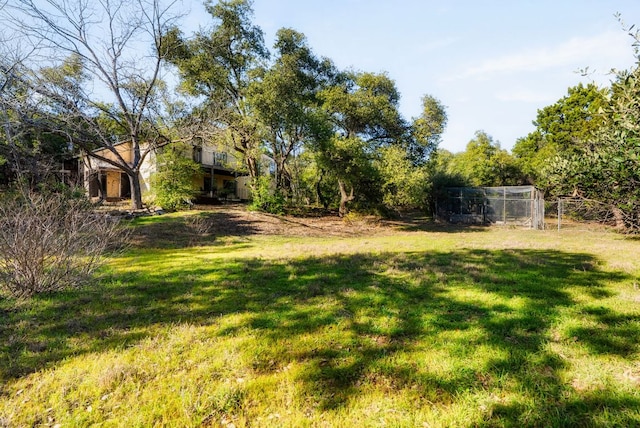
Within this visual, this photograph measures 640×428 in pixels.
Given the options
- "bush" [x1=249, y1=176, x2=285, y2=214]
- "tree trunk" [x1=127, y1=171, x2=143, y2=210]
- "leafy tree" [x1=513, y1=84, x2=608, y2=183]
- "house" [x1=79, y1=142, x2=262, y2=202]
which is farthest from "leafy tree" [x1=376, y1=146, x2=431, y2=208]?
"tree trunk" [x1=127, y1=171, x2=143, y2=210]

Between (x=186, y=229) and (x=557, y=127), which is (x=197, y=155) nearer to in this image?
(x=186, y=229)

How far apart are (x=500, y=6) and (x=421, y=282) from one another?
5.67m

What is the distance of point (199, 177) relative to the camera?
27.7 meters

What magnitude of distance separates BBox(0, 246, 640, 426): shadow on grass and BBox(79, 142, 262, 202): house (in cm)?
1811

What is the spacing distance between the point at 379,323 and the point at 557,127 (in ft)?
102

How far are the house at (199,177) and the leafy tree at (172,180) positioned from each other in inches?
64.0

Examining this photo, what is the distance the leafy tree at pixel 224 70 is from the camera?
1789 centimetres

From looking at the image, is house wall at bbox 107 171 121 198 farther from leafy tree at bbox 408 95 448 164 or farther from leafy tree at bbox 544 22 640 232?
leafy tree at bbox 544 22 640 232

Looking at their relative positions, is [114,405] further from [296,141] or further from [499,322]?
[296,141]

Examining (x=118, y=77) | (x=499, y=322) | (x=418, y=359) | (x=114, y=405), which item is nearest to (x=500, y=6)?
(x=499, y=322)

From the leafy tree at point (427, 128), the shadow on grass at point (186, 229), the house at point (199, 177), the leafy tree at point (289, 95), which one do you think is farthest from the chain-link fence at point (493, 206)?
the house at point (199, 177)

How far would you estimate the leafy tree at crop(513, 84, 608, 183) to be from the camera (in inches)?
952

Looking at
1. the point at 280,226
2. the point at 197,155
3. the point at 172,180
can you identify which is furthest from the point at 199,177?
the point at 280,226

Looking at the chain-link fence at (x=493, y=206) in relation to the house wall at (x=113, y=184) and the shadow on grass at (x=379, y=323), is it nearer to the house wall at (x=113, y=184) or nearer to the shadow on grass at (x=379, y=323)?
the shadow on grass at (x=379, y=323)
